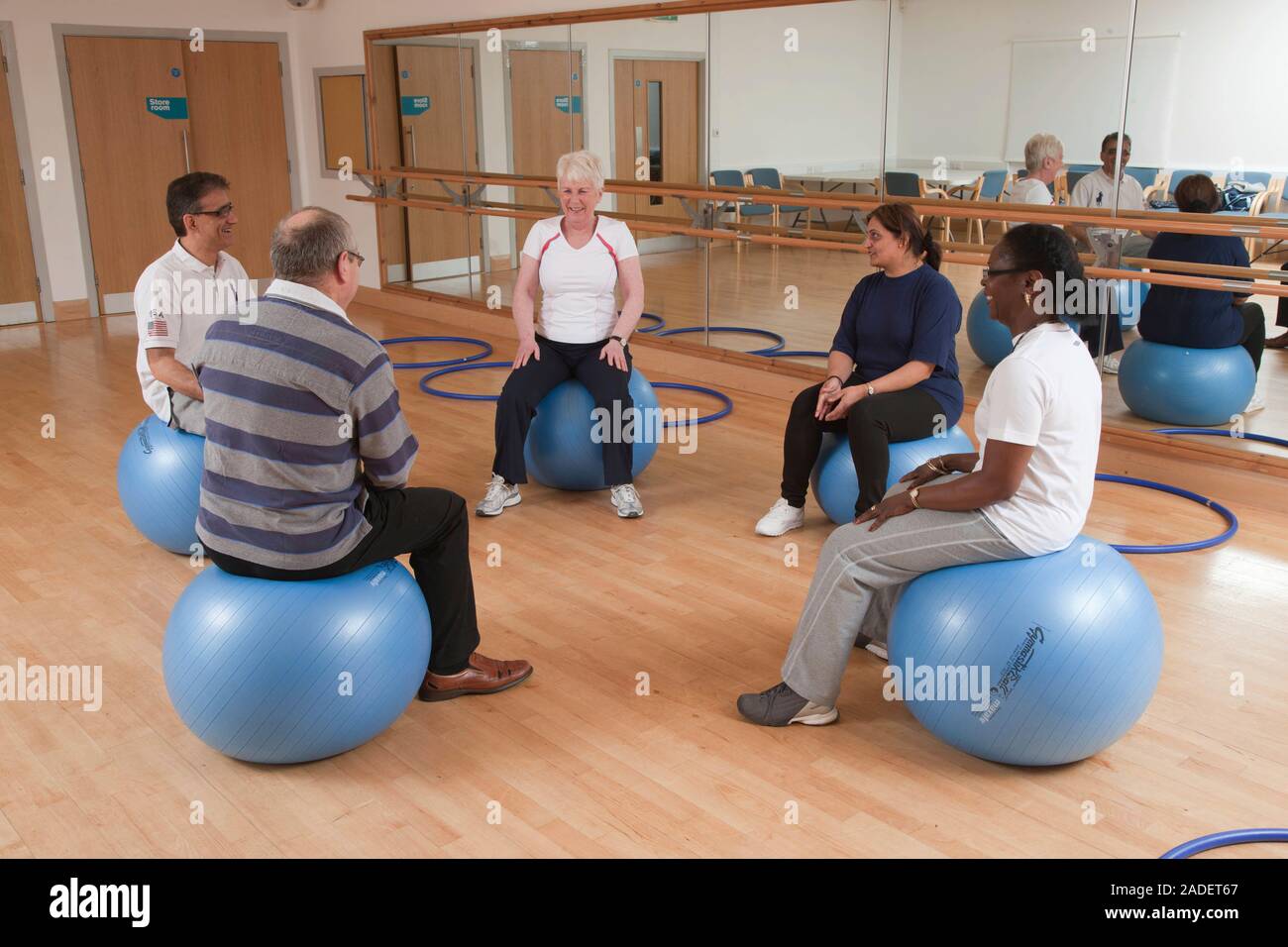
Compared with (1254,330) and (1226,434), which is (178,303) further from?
(1254,330)

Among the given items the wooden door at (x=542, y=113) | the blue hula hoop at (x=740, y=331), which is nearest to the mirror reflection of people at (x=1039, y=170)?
the blue hula hoop at (x=740, y=331)

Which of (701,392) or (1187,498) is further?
(701,392)

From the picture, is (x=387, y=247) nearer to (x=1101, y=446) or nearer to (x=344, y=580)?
(x=1101, y=446)

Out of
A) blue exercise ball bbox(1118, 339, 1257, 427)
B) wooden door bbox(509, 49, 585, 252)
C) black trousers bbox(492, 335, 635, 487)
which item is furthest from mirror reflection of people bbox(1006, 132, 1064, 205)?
wooden door bbox(509, 49, 585, 252)

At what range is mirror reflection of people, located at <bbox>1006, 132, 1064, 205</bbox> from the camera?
18.0ft

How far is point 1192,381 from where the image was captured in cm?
515

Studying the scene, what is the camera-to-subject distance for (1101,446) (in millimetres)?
5043

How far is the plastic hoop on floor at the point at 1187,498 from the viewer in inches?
157

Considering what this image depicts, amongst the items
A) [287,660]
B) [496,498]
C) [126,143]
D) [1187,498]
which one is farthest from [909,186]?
[126,143]

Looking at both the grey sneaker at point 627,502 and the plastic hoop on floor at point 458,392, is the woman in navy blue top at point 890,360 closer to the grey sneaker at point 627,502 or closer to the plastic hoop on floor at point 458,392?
the grey sneaker at point 627,502

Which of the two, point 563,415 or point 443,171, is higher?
point 443,171

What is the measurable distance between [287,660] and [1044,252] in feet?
6.09

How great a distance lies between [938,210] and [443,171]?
431cm
